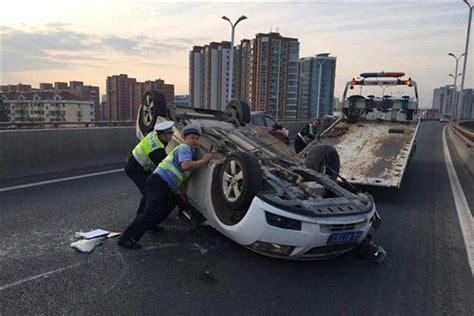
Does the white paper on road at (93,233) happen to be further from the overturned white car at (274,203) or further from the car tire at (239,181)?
the car tire at (239,181)

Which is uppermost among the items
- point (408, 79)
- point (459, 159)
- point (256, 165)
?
point (408, 79)

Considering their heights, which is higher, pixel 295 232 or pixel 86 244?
pixel 295 232

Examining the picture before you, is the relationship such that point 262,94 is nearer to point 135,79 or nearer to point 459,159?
point 135,79

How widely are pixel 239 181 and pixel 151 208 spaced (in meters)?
1.03

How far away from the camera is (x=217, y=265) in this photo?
3.71m

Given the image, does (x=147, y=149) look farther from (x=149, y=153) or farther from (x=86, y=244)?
(x=86, y=244)

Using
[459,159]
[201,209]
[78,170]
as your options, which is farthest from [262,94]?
[201,209]

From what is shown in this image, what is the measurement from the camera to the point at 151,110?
583 centimetres

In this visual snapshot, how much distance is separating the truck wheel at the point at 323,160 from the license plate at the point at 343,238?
149 cm

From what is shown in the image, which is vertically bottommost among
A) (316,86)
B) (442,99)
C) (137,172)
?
(137,172)

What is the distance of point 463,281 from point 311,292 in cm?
149

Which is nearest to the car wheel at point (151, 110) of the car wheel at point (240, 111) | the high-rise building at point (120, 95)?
the car wheel at point (240, 111)

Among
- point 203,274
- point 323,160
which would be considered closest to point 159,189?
point 203,274

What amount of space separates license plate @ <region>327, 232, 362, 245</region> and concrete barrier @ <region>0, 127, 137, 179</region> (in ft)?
20.4
